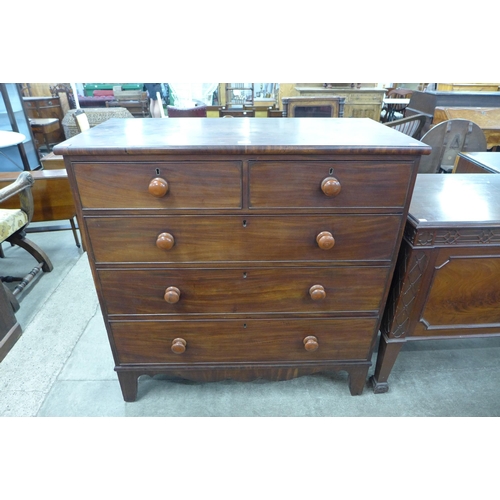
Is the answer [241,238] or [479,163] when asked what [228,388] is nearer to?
[241,238]

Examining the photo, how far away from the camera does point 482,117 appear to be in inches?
127

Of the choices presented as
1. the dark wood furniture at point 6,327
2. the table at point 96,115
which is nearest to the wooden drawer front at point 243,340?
the dark wood furniture at point 6,327

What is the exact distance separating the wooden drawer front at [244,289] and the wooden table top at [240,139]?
42 cm

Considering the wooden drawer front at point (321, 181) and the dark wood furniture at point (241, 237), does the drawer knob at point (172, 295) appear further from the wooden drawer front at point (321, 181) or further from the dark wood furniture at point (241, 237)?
the wooden drawer front at point (321, 181)

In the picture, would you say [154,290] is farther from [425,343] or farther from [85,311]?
[425,343]

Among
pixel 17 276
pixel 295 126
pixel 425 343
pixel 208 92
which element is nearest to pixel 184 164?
pixel 295 126

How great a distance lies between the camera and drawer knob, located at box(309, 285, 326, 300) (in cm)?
121

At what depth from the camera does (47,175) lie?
7.71ft

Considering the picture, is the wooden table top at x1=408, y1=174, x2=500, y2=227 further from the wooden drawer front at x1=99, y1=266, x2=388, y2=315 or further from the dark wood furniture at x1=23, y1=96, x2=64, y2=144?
the dark wood furniture at x1=23, y1=96, x2=64, y2=144

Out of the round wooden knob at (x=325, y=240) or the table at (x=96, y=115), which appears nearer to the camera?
the round wooden knob at (x=325, y=240)

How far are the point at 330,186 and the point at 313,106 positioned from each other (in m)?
3.34

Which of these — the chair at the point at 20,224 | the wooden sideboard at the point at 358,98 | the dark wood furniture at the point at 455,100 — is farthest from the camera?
the wooden sideboard at the point at 358,98

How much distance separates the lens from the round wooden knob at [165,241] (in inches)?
42.2
